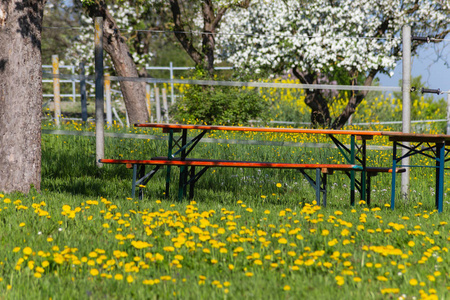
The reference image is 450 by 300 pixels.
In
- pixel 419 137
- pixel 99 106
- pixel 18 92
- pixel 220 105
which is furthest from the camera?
pixel 220 105

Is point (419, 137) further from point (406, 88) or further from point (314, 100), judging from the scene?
point (314, 100)

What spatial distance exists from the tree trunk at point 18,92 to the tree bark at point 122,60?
16.8 ft

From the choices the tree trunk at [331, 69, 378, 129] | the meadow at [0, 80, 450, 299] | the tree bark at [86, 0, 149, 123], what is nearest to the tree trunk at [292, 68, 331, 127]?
the tree trunk at [331, 69, 378, 129]

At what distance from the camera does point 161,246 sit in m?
3.86

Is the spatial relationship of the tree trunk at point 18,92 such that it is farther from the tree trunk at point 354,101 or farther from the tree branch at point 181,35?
the tree trunk at point 354,101

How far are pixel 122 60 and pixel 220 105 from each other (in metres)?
2.53

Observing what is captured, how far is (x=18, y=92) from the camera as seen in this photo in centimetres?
568

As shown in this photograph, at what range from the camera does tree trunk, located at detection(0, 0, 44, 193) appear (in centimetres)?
565

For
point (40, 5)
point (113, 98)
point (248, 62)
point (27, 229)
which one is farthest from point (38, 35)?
point (113, 98)

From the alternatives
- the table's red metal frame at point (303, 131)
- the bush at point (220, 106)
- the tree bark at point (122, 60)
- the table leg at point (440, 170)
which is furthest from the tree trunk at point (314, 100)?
the table leg at point (440, 170)

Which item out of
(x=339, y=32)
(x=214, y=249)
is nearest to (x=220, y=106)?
(x=339, y=32)

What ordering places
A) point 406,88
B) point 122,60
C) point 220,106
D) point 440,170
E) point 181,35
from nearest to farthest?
point 440,170, point 406,88, point 122,60, point 220,106, point 181,35

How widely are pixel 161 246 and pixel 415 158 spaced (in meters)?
5.97

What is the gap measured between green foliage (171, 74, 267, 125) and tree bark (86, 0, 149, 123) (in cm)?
125
